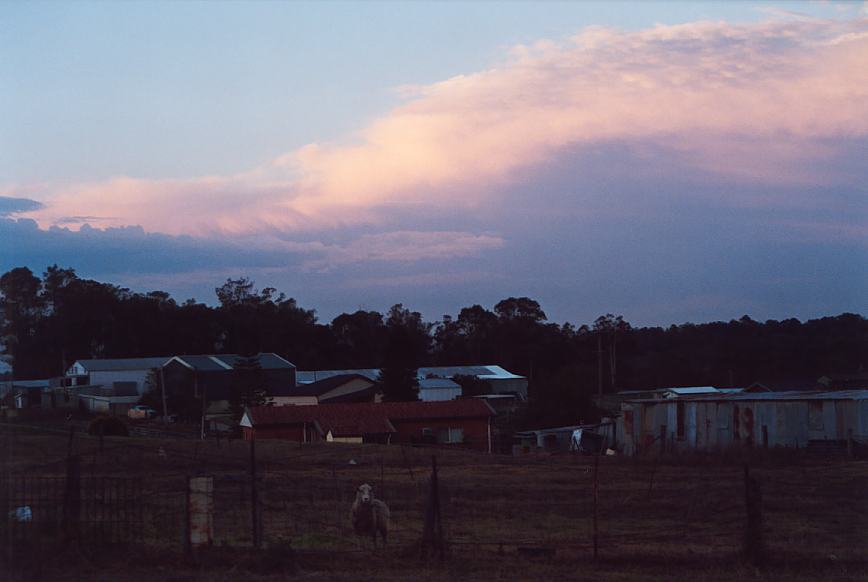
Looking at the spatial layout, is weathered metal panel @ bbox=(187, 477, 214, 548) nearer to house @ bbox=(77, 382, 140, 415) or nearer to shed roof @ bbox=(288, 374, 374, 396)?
shed roof @ bbox=(288, 374, 374, 396)

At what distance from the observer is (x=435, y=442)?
57.2 m

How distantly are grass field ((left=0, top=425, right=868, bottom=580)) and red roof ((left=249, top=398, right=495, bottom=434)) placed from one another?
755 inches

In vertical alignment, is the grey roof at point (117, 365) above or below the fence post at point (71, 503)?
above

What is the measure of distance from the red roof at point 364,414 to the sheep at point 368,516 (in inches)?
1490

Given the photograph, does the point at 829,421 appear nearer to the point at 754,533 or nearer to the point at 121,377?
the point at 754,533

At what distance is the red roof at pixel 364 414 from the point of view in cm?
5466

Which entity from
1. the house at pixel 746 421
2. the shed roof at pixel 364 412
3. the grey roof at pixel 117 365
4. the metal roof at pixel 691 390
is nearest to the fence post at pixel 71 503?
the house at pixel 746 421

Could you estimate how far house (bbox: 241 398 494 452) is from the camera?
2141 inches

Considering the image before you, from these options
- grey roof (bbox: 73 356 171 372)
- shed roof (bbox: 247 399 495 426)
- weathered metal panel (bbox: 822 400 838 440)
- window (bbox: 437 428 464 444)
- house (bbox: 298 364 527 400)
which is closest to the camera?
weathered metal panel (bbox: 822 400 838 440)

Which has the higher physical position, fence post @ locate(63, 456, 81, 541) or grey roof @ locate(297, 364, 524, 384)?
fence post @ locate(63, 456, 81, 541)

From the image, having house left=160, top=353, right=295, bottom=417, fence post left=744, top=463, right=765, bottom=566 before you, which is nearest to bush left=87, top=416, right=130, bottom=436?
house left=160, top=353, right=295, bottom=417

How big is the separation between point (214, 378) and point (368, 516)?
68.0 m

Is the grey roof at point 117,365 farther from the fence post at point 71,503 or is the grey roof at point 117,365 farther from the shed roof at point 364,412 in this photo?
the fence post at point 71,503

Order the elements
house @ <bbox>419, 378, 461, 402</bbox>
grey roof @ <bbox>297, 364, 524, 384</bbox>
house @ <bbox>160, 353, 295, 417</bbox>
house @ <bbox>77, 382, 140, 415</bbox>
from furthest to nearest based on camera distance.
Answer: grey roof @ <bbox>297, 364, 524, 384</bbox>
house @ <bbox>419, 378, 461, 402</bbox>
house @ <bbox>160, 353, 295, 417</bbox>
house @ <bbox>77, 382, 140, 415</bbox>
